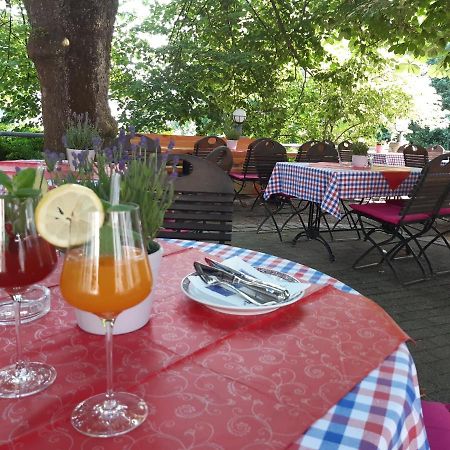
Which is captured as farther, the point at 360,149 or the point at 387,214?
the point at 360,149

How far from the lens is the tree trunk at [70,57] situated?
4027mm

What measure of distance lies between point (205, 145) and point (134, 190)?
5.36m

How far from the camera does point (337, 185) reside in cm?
408

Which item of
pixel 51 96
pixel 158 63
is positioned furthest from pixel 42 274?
pixel 158 63

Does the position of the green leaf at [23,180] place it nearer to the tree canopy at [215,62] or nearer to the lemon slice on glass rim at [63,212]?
the lemon slice on glass rim at [63,212]

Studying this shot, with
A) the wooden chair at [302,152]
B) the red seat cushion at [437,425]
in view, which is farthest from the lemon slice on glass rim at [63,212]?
the wooden chair at [302,152]

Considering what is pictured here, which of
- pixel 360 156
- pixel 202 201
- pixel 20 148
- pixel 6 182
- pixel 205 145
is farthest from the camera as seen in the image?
A: pixel 20 148

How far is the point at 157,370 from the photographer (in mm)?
767

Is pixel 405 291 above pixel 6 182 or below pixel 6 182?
below

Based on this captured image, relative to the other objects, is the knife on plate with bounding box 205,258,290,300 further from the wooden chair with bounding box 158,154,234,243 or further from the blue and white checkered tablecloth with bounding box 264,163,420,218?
the blue and white checkered tablecloth with bounding box 264,163,420,218

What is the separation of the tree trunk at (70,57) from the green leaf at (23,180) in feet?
11.8

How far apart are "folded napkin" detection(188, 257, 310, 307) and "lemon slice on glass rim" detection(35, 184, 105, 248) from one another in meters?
0.38

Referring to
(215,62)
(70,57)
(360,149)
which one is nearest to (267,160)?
(360,149)

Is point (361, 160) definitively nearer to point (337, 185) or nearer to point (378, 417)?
point (337, 185)
